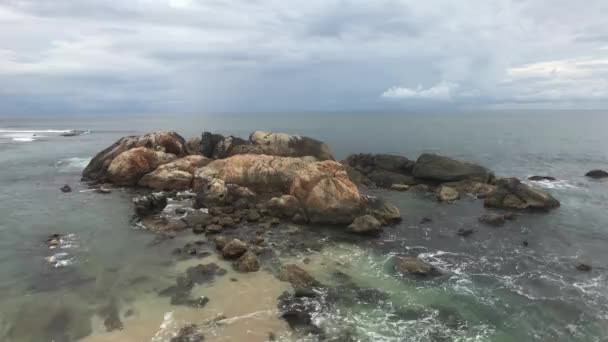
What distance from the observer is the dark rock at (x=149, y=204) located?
30506 millimetres

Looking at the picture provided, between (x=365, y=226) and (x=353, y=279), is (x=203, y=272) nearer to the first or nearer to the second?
(x=353, y=279)

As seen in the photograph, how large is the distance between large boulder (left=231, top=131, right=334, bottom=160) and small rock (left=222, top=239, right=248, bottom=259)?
A: 74.6 feet

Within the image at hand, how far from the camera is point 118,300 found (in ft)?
60.5

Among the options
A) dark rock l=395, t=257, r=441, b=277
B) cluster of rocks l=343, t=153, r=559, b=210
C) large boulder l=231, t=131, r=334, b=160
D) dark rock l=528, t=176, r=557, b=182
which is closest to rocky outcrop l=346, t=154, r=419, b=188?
cluster of rocks l=343, t=153, r=559, b=210

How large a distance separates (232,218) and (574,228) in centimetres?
2690

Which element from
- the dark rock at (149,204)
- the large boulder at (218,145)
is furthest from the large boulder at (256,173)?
the large boulder at (218,145)

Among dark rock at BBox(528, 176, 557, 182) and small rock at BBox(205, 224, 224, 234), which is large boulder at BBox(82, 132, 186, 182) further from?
dark rock at BBox(528, 176, 557, 182)

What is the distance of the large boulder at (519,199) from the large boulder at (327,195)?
13.6 m

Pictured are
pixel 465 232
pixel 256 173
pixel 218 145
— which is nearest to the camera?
pixel 465 232

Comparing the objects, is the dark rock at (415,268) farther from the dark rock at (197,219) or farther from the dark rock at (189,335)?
the dark rock at (197,219)

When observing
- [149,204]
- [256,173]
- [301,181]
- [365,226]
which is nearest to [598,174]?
[365,226]

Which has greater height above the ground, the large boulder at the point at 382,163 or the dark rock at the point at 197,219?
the large boulder at the point at 382,163

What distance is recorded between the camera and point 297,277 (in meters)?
20.5

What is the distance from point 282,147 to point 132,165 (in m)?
16.9
